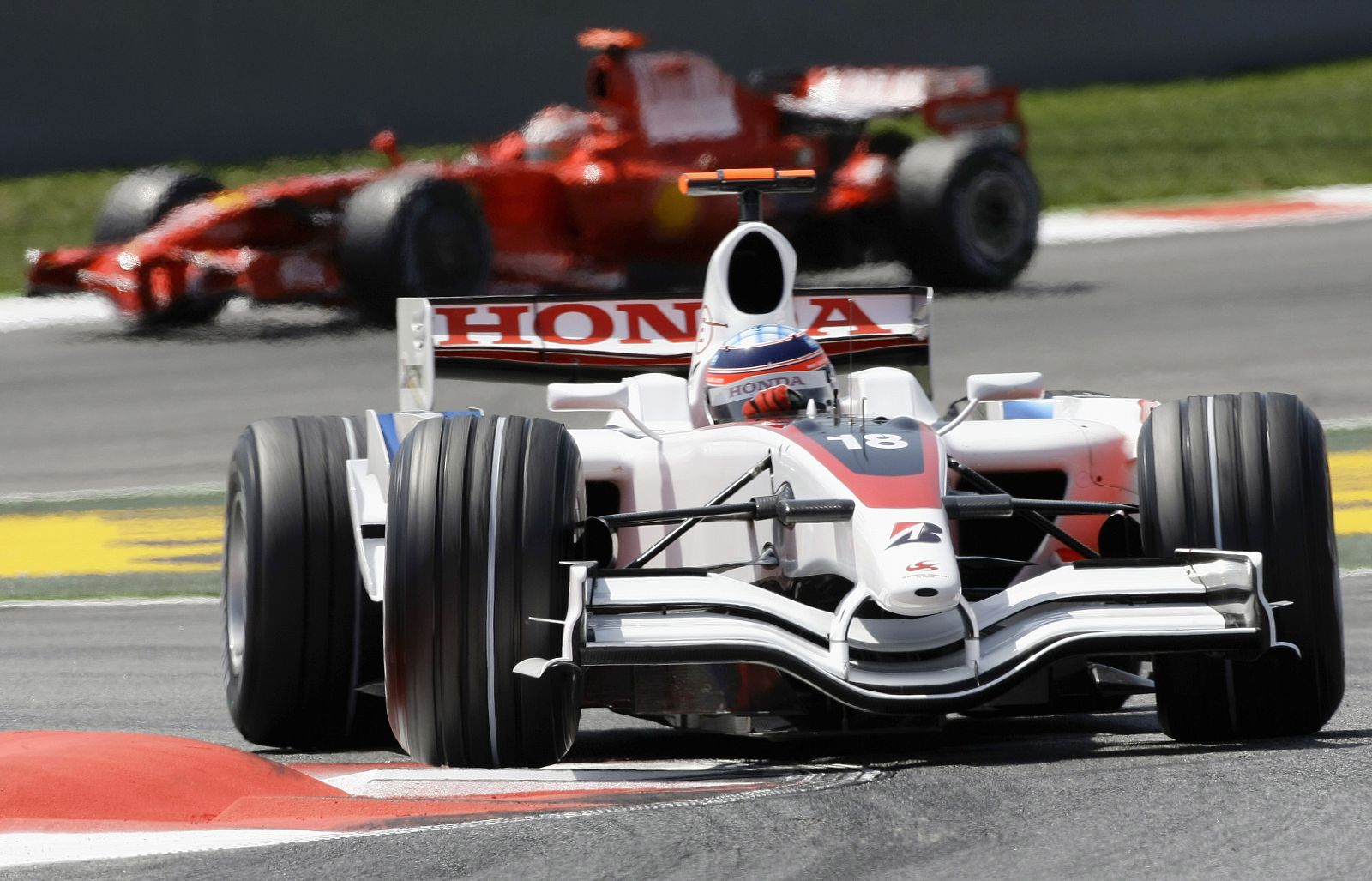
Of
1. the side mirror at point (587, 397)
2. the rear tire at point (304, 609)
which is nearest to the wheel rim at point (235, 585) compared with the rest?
the rear tire at point (304, 609)

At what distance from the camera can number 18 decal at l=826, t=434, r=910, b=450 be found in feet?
17.4

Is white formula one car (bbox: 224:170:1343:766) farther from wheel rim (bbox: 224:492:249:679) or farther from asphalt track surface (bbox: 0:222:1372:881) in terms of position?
asphalt track surface (bbox: 0:222:1372:881)

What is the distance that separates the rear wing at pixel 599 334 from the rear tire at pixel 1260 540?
2.34m

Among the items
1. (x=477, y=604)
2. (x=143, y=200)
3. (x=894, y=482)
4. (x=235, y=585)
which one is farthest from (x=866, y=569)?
(x=143, y=200)

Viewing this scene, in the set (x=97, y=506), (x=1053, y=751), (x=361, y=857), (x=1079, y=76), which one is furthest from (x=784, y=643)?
(x=1079, y=76)

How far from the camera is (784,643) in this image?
4.85 metres

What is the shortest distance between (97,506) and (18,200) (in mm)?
9605

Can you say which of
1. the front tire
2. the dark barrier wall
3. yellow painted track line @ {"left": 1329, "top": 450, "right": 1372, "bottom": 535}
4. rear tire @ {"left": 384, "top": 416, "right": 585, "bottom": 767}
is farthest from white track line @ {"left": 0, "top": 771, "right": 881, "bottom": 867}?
the dark barrier wall

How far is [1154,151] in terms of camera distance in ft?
67.1

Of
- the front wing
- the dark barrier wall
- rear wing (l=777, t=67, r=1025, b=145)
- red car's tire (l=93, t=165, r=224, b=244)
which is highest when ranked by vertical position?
the dark barrier wall

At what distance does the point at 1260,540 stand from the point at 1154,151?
51.9 ft

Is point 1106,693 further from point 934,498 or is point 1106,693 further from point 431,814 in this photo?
point 431,814

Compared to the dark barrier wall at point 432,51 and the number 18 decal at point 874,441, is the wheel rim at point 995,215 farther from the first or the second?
the number 18 decal at point 874,441

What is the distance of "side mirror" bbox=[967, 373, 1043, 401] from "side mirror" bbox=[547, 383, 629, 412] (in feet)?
3.36
